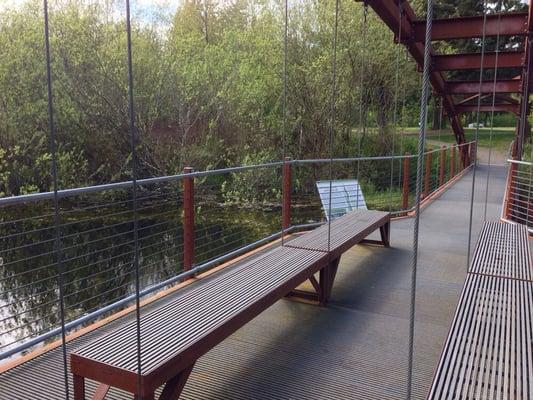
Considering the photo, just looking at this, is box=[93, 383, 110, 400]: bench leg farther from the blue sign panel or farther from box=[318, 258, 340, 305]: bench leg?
the blue sign panel

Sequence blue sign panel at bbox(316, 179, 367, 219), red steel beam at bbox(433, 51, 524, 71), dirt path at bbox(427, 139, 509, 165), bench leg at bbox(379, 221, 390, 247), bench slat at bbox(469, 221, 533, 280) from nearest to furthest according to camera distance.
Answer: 1. bench slat at bbox(469, 221, 533, 280)
2. bench leg at bbox(379, 221, 390, 247)
3. blue sign panel at bbox(316, 179, 367, 219)
4. red steel beam at bbox(433, 51, 524, 71)
5. dirt path at bbox(427, 139, 509, 165)

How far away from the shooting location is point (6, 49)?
1196cm

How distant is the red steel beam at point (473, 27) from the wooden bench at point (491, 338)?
524 cm

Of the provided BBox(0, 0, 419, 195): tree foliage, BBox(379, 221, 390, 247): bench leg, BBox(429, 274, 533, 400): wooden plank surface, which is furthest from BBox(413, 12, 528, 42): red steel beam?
BBox(429, 274, 533, 400): wooden plank surface

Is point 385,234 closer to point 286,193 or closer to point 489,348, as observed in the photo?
point 286,193

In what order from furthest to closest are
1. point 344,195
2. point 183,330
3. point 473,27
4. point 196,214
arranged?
point 196,214 < point 473,27 < point 344,195 < point 183,330

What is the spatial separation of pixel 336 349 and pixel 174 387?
117 cm

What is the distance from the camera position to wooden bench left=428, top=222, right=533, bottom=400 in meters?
1.73

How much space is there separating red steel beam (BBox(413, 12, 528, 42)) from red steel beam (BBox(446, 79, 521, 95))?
4135 mm

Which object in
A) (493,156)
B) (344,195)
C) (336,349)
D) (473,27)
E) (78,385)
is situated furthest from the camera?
(493,156)

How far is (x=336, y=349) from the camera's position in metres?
2.77

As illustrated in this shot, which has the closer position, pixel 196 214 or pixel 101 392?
pixel 101 392

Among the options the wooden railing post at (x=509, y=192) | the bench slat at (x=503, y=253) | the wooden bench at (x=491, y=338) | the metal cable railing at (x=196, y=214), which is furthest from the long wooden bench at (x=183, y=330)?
the metal cable railing at (x=196, y=214)

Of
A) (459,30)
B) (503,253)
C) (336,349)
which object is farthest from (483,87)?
(336,349)
